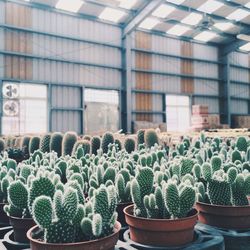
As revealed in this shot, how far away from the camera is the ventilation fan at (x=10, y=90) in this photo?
10.8 meters

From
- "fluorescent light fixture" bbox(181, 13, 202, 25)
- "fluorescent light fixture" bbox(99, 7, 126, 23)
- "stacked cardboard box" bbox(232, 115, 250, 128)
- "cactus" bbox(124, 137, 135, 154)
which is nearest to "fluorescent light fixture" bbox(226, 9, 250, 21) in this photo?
"fluorescent light fixture" bbox(181, 13, 202, 25)

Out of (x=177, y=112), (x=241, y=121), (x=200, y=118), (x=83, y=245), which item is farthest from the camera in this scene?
(x=241, y=121)

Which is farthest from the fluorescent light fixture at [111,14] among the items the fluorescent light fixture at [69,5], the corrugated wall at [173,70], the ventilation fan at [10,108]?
the ventilation fan at [10,108]

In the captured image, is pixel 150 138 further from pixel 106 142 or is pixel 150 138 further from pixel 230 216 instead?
pixel 230 216

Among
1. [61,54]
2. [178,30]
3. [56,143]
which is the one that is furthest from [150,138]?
[178,30]

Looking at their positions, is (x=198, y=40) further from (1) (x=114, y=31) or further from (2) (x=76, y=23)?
(2) (x=76, y=23)

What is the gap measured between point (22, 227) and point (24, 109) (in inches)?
431

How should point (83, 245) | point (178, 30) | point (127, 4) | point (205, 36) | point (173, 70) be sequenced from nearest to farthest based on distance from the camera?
1. point (83, 245)
2. point (127, 4)
3. point (178, 30)
4. point (173, 70)
5. point (205, 36)

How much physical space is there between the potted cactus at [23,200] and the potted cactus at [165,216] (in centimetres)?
28

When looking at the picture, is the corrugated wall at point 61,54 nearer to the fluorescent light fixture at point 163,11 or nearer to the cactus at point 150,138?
the fluorescent light fixture at point 163,11

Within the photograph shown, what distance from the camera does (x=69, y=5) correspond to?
39.3 feet

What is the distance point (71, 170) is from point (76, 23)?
468 inches

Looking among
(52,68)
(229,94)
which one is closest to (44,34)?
(52,68)

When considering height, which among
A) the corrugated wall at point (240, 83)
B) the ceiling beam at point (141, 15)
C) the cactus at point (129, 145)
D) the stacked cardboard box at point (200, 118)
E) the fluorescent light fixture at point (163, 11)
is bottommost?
the cactus at point (129, 145)
